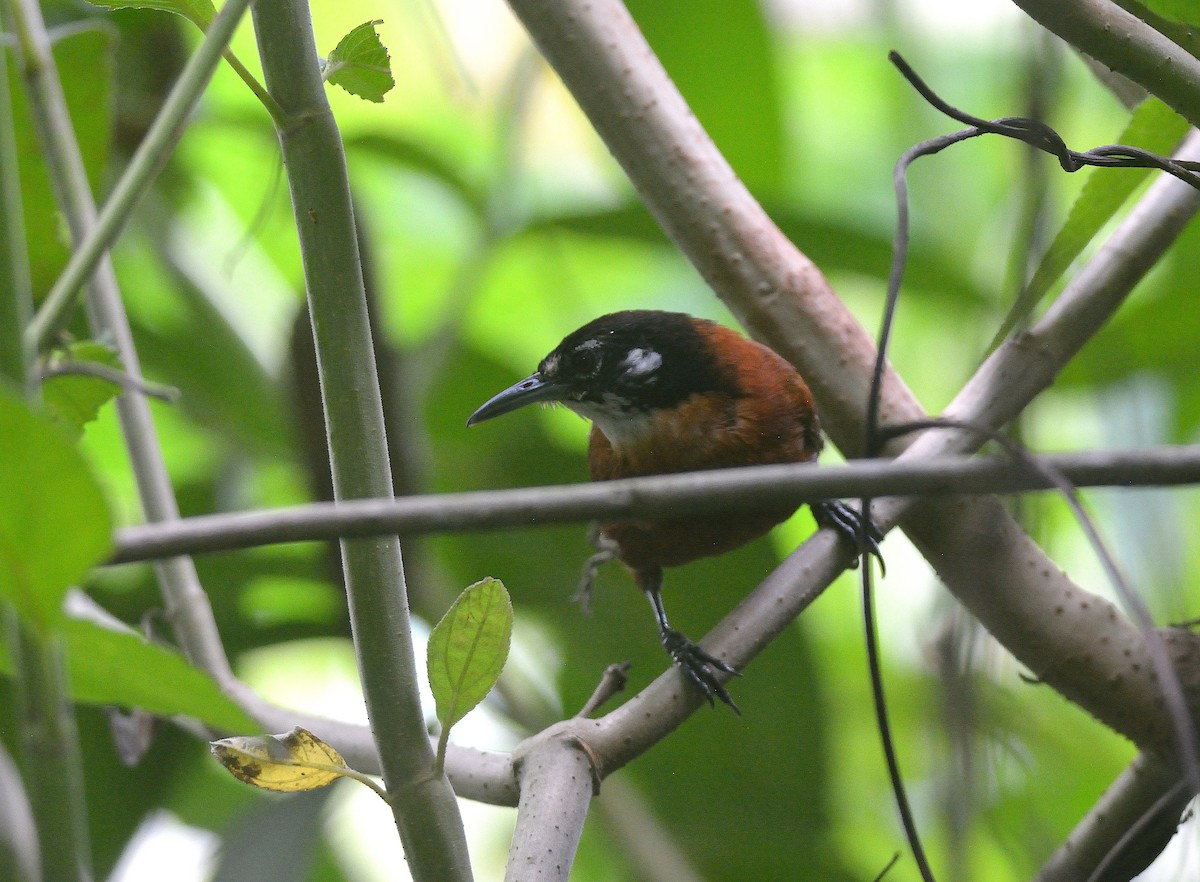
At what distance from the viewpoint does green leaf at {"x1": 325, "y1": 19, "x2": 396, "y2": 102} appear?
2.67ft

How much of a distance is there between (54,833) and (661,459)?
1545 mm

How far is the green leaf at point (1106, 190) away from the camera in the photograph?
1095 millimetres

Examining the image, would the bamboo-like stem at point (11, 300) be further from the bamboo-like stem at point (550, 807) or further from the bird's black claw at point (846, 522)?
the bird's black claw at point (846, 522)

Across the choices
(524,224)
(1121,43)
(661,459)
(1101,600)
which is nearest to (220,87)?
(524,224)

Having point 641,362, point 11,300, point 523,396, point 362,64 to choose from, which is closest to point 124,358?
point 523,396

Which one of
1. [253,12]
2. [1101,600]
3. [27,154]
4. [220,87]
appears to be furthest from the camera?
[220,87]

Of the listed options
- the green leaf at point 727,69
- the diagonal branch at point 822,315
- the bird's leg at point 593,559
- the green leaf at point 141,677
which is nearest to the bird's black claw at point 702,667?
the diagonal branch at point 822,315

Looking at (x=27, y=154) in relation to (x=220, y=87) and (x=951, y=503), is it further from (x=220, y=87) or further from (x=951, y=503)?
(x=220, y=87)

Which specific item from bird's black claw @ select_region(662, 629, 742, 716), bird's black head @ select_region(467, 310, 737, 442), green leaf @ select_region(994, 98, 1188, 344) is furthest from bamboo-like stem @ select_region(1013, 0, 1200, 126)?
bird's black head @ select_region(467, 310, 737, 442)

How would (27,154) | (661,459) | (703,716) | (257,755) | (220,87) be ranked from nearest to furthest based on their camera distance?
(257,755) < (27,154) < (661,459) < (703,716) < (220,87)

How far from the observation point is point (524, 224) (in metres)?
2.59

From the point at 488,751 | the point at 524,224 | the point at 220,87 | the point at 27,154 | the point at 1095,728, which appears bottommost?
the point at 1095,728

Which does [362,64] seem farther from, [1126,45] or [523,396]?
[523,396]

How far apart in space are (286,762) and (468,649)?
187 mm
